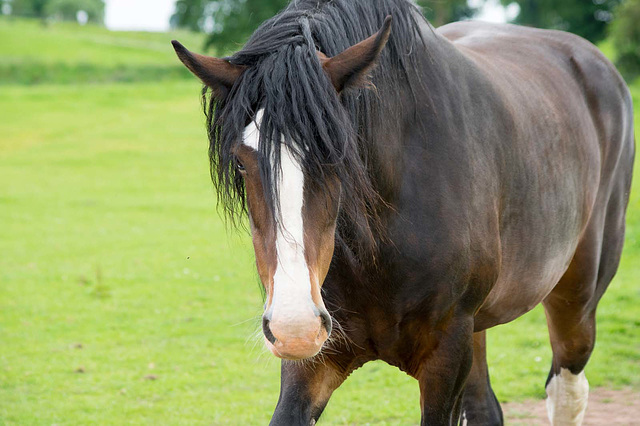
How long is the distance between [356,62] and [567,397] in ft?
9.95

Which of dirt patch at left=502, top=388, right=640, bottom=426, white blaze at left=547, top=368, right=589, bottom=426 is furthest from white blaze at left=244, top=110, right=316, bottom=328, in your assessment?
dirt patch at left=502, top=388, right=640, bottom=426

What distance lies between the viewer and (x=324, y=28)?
278 cm

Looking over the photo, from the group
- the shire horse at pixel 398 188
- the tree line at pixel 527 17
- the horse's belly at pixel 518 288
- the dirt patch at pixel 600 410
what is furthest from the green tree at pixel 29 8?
the horse's belly at pixel 518 288

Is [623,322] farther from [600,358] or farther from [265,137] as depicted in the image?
[265,137]

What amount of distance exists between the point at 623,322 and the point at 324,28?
20.8 feet

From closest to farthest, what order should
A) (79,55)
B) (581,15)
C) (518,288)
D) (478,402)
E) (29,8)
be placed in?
(518,288)
(478,402)
(581,15)
(79,55)
(29,8)

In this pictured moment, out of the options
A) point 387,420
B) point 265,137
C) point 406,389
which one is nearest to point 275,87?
point 265,137

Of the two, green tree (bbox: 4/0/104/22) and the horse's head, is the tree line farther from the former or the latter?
green tree (bbox: 4/0/104/22)

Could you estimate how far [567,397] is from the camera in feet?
15.5

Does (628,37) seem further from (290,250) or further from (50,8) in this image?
(50,8)

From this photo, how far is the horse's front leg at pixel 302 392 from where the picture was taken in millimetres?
3162

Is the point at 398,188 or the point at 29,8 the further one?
the point at 29,8

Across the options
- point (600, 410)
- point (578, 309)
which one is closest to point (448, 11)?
point (600, 410)

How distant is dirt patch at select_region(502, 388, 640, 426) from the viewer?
5418 mm
